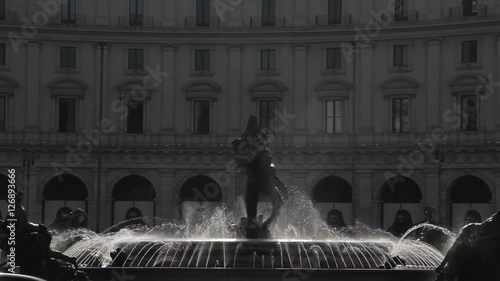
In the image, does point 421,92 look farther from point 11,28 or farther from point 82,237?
point 82,237

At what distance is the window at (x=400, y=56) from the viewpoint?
80.2 m

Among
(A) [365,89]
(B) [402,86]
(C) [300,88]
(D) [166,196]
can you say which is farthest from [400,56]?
(D) [166,196]

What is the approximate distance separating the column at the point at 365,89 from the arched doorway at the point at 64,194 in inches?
757

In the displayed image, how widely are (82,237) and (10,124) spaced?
43.3 meters

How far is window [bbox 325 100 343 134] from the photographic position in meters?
81.5

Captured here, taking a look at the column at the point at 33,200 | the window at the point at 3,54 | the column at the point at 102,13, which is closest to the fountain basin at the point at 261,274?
the column at the point at 33,200

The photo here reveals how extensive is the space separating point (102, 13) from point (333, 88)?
1662cm

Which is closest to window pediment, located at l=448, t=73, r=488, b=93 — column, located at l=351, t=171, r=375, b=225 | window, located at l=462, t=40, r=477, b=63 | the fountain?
window, located at l=462, t=40, r=477, b=63

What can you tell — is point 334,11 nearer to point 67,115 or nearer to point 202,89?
point 202,89

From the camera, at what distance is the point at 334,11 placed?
82.2 meters

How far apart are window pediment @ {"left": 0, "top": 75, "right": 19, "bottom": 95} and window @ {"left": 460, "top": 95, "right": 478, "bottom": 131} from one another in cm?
2975

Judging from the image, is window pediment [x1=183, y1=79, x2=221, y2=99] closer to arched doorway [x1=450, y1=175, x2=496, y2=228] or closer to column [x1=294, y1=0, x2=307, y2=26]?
column [x1=294, y1=0, x2=307, y2=26]

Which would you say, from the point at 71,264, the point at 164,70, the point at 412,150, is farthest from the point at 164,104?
the point at 71,264

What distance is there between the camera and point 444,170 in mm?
78062
